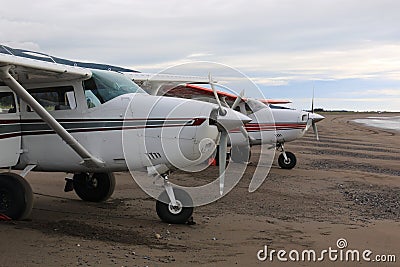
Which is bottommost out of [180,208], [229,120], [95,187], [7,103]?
[180,208]

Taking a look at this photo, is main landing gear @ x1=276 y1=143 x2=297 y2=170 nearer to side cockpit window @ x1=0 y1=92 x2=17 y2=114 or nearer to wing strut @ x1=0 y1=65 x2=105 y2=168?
wing strut @ x1=0 y1=65 x2=105 y2=168

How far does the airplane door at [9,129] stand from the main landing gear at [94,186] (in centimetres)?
195

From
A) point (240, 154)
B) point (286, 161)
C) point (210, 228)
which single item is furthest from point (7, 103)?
point (286, 161)

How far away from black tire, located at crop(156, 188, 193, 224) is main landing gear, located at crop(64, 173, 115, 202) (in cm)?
227

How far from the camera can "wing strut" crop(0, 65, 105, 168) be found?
7.66 meters

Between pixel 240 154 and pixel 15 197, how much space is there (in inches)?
239

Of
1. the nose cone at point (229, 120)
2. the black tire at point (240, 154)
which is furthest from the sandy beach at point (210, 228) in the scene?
the nose cone at point (229, 120)

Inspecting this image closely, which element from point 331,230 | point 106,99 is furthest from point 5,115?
point 331,230

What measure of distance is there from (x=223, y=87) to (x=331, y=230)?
3303 mm

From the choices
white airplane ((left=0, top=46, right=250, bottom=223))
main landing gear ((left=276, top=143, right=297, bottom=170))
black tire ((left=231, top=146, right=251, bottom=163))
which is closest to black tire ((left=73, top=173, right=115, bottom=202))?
white airplane ((left=0, top=46, right=250, bottom=223))

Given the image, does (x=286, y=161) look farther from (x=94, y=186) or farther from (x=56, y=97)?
(x=56, y=97)

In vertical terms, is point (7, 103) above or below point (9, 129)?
above

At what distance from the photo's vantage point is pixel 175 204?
27.2ft

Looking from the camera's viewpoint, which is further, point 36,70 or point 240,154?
point 240,154
